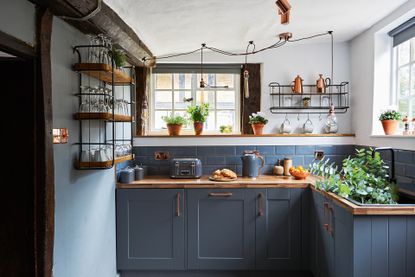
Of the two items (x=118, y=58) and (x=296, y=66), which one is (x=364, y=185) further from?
(x=118, y=58)

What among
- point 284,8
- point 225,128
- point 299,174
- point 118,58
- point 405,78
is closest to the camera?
point 284,8

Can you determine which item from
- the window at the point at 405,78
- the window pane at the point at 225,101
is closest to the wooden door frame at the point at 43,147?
the window pane at the point at 225,101

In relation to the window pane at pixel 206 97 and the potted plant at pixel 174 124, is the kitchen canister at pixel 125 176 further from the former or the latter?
the window pane at pixel 206 97

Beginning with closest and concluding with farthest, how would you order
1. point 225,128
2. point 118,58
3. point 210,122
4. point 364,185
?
point 364,185, point 118,58, point 225,128, point 210,122

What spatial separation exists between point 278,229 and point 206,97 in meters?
1.65

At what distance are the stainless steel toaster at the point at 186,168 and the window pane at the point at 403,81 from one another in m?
1.95

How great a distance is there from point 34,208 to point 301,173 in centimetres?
225

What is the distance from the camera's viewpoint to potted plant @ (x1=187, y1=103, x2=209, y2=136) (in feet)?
11.0

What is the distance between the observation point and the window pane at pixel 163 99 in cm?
360

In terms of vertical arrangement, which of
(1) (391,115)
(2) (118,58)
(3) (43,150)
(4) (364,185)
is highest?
(2) (118,58)

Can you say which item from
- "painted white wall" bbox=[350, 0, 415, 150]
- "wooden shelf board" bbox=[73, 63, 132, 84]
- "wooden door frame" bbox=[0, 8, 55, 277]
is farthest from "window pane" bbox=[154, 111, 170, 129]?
"painted white wall" bbox=[350, 0, 415, 150]

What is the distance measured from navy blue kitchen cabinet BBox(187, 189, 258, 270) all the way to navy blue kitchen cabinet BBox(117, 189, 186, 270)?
0.36 ft

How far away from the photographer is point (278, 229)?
2.84m

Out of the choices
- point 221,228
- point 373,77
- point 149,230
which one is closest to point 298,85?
point 373,77
